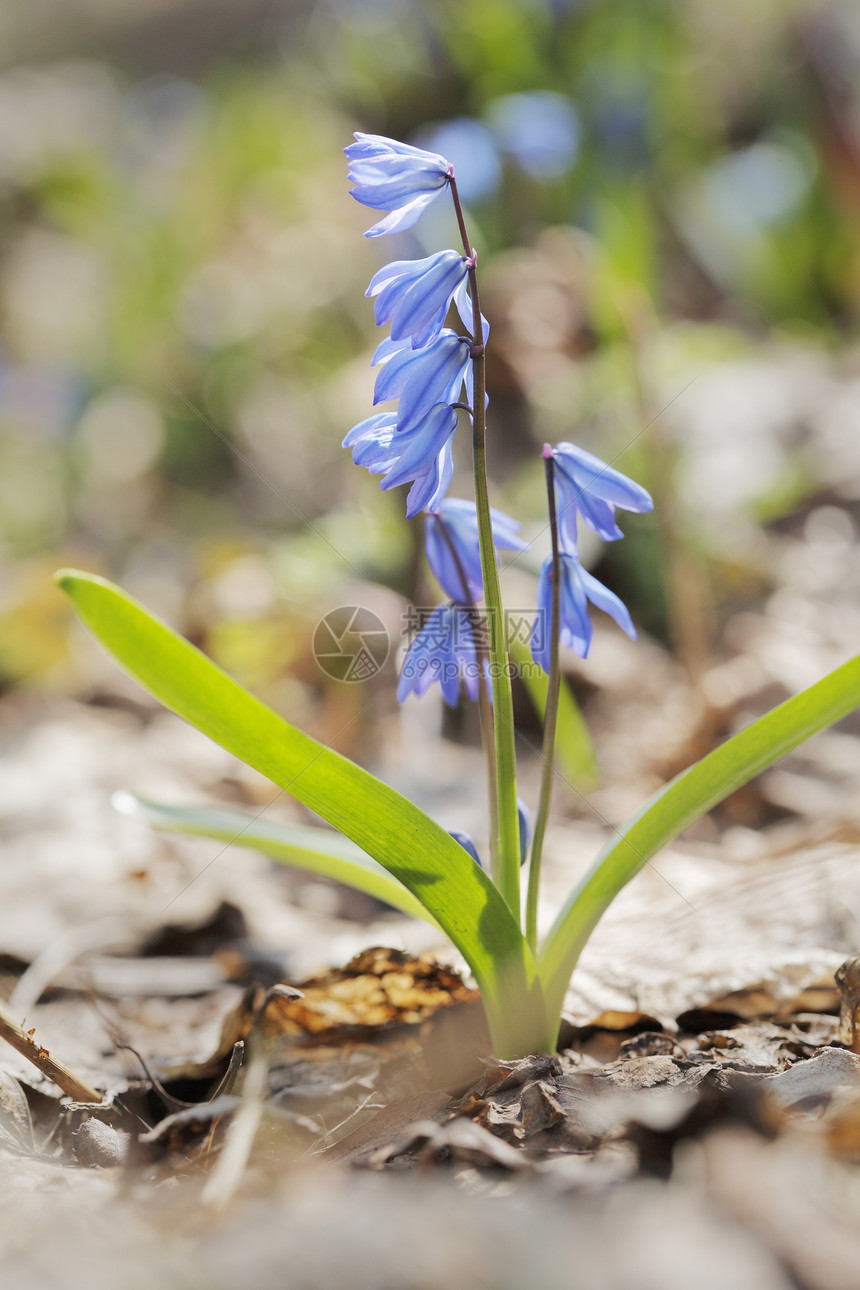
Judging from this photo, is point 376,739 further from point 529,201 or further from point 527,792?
point 529,201

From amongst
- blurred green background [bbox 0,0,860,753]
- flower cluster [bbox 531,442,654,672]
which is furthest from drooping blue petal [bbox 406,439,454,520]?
blurred green background [bbox 0,0,860,753]

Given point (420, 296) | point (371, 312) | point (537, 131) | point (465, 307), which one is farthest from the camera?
point (371, 312)

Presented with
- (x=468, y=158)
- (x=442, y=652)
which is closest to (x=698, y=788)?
(x=442, y=652)

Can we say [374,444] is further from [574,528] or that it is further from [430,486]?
[574,528]

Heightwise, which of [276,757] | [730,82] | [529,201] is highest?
[730,82]

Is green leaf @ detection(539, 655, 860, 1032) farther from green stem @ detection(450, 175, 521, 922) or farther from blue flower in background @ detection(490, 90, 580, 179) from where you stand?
blue flower in background @ detection(490, 90, 580, 179)

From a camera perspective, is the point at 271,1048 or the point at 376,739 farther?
the point at 376,739

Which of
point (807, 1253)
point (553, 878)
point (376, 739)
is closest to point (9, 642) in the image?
point (376, 739)
